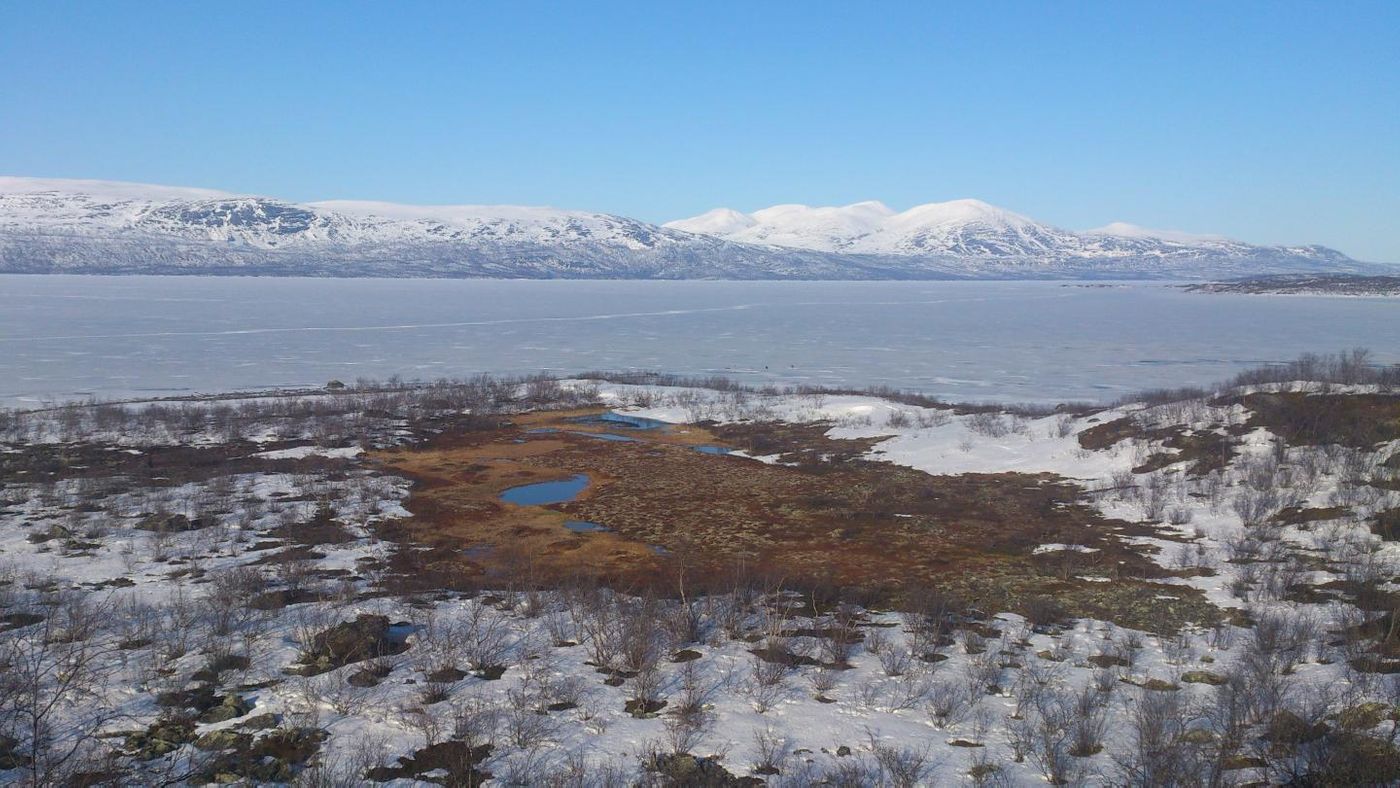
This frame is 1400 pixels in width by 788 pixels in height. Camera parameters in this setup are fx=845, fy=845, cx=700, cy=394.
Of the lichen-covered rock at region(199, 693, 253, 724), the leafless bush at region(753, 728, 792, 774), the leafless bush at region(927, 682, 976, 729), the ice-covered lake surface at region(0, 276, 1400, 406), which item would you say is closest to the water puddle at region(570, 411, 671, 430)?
the ice-covered lake surface at region(0, 276, 1400, 406)

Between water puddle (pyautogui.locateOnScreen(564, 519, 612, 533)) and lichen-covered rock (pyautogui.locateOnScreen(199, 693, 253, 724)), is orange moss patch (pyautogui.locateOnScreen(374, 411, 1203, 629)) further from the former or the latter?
lichen-covered rock (pyautogui.locateOnScreen(199, 693, 253, 724))

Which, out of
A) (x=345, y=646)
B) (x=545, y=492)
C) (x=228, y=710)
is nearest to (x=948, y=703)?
(x=345, y=646)

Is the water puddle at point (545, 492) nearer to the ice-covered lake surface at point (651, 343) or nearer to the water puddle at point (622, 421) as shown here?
the water puddle at point (622, 421)

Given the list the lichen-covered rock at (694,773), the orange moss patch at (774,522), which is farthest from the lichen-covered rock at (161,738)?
the orange moss patch at (774,522)

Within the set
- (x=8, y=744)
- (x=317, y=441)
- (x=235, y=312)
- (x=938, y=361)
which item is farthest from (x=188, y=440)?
(x=235, y=312)

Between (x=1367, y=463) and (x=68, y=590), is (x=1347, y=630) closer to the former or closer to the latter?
(x=1367, y=463)

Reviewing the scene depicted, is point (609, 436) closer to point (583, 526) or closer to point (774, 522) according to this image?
point (583, 526)
